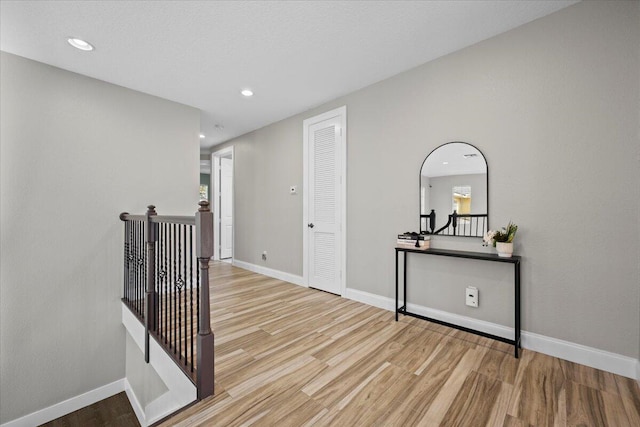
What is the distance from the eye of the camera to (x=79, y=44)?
2453 mm

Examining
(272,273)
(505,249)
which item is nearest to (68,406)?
(272,273)

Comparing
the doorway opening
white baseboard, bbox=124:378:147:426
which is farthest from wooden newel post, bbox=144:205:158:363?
the doorway opening

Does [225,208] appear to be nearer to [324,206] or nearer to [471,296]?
[324,206]

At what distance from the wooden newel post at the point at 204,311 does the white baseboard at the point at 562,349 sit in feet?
6.74

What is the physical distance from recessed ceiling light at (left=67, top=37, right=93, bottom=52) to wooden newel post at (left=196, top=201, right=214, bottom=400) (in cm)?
213

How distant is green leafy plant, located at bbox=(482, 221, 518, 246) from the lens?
218cm

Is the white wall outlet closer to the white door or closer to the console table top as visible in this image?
the console table top

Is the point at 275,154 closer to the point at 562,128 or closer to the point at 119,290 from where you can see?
the point at 119,290

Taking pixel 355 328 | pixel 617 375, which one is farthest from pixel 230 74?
pixel 617 375

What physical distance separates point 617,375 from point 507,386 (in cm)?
82

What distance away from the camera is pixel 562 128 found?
205 centimetres

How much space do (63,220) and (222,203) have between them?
3357mm

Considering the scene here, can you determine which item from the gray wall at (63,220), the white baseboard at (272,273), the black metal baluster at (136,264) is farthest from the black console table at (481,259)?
the gray wall at (63,220)

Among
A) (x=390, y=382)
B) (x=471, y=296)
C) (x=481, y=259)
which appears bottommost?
(x=390, y=382)
